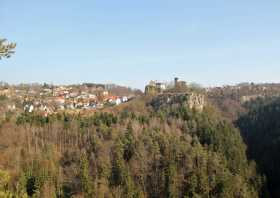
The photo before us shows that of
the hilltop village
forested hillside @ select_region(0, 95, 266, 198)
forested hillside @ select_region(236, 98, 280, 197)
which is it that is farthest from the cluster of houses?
forested hillside @ select_region(236, 98, 280, 197)

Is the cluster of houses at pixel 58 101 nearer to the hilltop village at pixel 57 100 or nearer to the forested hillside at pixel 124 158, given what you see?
the hilltop village at pixel 57 100

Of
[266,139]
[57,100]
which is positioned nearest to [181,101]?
[266,139]

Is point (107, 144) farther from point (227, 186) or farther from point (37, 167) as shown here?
point (227, 186)

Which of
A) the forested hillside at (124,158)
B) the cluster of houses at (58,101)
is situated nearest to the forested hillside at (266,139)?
the forested hillside at (124,158)

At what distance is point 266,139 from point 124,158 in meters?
26.3

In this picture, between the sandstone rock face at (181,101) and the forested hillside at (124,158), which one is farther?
the sandstone rock face at (181,101)

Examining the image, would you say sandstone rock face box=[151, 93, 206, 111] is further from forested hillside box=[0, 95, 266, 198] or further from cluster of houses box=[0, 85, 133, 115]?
cluster of houses box=[0, 85, 133, 115]

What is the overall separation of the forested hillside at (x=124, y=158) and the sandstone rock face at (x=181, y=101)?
1155 cm

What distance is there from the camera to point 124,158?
128 ft

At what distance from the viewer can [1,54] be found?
6.55 meters

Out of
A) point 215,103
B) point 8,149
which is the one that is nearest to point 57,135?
point 8,149

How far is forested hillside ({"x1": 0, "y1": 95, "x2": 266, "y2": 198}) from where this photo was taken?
30.8 meters

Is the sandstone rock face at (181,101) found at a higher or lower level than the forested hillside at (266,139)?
higher

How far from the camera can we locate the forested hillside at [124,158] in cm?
3084
